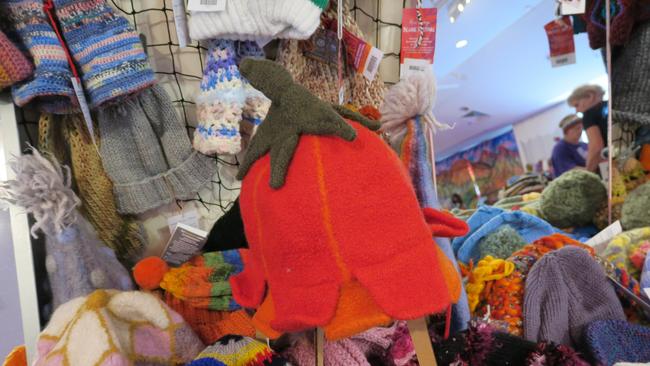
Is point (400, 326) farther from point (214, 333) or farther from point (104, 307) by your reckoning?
point (104, 307)

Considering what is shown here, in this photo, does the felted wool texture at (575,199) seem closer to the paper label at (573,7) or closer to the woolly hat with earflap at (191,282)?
the paper label at (573,7)

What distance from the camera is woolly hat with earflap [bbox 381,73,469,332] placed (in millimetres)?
679

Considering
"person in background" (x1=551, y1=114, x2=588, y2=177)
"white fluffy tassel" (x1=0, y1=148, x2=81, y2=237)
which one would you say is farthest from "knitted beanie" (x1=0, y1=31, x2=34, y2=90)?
"person in background" (x1=551, y1=114, x2=588, y2=177)

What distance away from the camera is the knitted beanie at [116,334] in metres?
0.57

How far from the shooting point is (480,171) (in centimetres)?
381

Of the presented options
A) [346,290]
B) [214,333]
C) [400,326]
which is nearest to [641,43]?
[400,326]

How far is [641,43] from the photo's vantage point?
1123mm

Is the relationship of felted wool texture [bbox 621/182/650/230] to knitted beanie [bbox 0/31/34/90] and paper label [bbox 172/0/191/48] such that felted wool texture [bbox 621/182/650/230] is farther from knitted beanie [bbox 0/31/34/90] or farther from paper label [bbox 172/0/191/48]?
knitted beanie [bbox 0/31/34/90]

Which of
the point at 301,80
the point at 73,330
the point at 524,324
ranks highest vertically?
the point at 301,80

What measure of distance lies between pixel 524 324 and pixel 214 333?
0.58m

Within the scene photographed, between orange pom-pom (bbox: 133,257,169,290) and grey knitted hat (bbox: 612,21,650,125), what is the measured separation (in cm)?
135

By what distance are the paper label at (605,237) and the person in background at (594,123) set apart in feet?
1.48

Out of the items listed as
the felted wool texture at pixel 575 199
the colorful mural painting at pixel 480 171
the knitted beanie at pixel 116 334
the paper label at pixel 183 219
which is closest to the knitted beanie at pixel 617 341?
the felted wool texture at pixel 575 199

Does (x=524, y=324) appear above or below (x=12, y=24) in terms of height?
below
